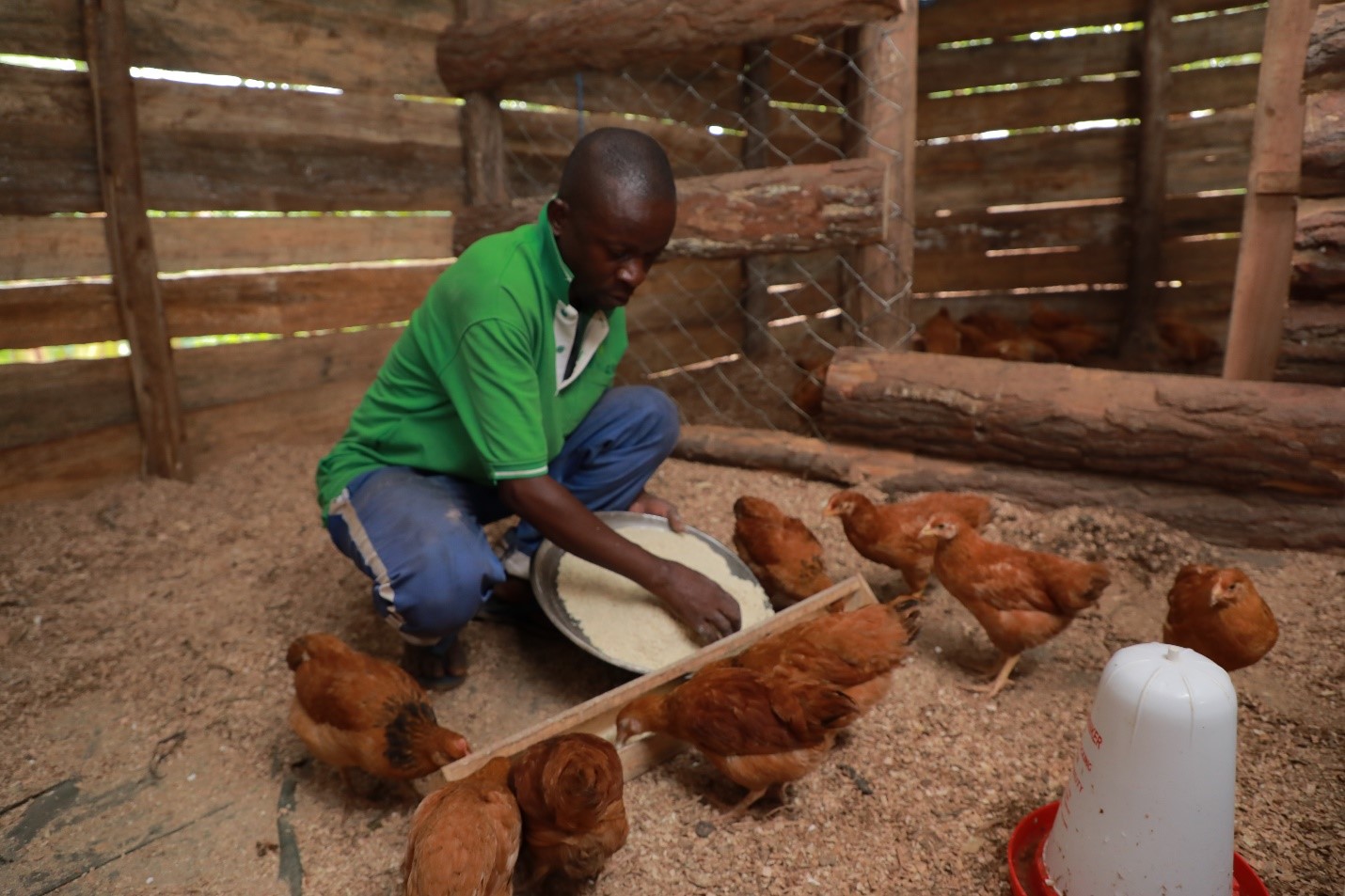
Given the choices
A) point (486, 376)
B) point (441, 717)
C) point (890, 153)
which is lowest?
point (441, 717)

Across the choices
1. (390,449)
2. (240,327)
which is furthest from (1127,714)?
(240,327)

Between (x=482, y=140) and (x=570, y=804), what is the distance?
3660 millimetres

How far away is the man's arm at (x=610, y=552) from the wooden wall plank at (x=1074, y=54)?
5246 mm

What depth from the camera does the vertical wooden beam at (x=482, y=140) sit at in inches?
173

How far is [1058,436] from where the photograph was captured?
3.25 m

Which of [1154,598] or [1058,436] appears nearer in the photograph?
[1154,598]

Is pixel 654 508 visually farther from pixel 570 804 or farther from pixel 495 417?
pixel 570 804

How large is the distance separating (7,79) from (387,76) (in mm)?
1561

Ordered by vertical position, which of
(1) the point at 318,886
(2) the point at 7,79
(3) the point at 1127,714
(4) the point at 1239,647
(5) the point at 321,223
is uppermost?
(2) the point at 7,79

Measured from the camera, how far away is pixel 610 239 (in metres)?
2.22

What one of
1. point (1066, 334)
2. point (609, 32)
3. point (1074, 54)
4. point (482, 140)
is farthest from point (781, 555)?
point (1074, 54)

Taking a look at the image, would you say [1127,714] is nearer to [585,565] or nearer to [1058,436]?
[585,565]

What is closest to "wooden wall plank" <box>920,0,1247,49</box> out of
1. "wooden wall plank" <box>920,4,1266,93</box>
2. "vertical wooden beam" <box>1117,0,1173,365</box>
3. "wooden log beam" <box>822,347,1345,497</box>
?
"wooden wall plank" <box>920,4,1266,93</box>

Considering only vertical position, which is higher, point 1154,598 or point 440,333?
point 440,333
